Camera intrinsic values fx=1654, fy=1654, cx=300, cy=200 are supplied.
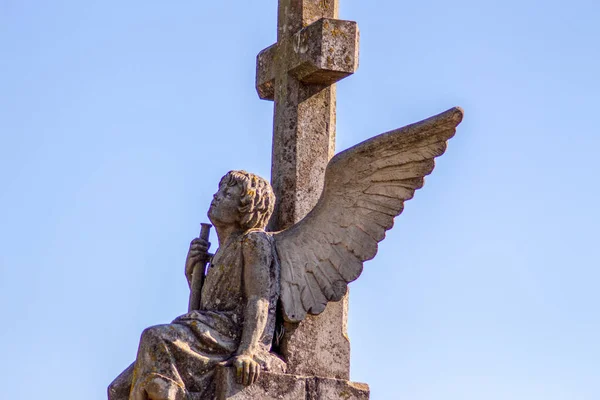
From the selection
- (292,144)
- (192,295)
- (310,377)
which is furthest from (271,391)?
(292,144)

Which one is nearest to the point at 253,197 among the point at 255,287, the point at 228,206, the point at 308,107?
the point at 228,206

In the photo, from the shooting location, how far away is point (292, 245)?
1141cm

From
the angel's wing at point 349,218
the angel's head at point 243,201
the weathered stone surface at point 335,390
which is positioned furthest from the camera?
the angel's head at point 243,201

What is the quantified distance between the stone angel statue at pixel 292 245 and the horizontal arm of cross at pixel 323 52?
2.66 feet

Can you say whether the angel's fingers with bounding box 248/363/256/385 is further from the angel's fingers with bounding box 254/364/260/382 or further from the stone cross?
the stone cross

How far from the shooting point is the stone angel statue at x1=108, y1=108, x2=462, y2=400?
11070 mm

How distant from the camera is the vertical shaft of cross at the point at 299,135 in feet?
38.6

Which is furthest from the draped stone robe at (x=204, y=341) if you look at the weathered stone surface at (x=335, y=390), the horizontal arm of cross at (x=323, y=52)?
the horizontal arm of cross at (x=323, y=52)

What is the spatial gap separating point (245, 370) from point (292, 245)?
3.46 feet

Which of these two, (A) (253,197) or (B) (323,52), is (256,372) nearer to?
(A) (253,197)

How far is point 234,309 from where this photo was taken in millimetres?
11258

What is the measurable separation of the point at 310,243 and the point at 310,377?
94 centimetres

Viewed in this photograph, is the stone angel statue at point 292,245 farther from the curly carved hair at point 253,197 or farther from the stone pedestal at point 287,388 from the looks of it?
the stone pedestal at point 287,388

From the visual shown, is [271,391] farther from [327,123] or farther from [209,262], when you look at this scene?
[327,123]
